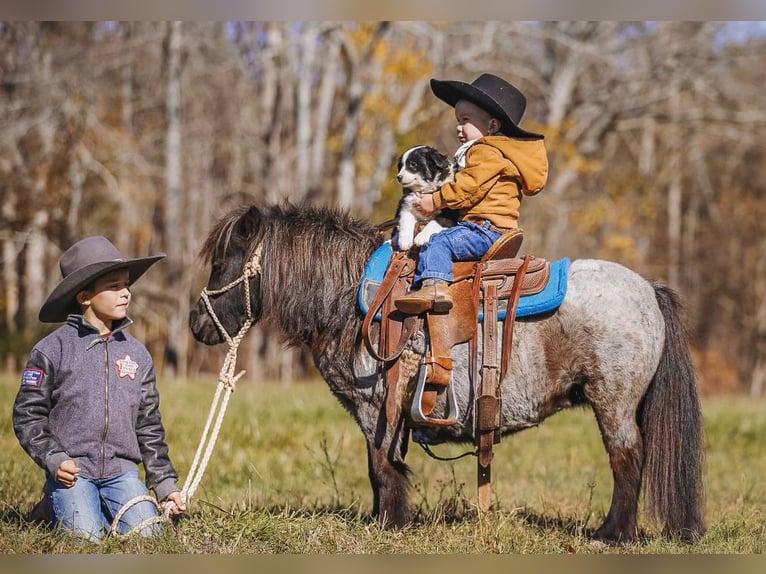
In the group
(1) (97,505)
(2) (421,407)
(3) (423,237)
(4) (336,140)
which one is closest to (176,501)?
(1) (97,505)

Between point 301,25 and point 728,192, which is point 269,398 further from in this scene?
point 728,192

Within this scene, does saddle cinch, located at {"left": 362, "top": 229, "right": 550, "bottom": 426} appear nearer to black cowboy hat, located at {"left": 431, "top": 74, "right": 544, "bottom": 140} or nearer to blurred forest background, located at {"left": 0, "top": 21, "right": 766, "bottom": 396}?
black cowboy hat, located at {"left": 431, "top": 74, "right": 544, "bottom": 140}

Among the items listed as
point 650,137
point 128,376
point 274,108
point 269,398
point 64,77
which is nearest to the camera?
point 128,376

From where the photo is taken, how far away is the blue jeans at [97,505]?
4543 millimetres

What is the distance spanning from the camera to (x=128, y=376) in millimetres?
4773

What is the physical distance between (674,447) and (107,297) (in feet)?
10.6

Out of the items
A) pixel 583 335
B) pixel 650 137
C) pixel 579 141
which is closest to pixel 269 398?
pixel 583 335

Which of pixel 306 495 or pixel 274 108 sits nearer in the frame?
pixel 306 495

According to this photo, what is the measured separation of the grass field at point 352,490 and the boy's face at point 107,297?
116cm

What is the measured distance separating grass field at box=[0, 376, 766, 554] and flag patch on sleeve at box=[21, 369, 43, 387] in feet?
2.46

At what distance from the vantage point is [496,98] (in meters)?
4.96

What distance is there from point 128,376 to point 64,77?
13140 mm

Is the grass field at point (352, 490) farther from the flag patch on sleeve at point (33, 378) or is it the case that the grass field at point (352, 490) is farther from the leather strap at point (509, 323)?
the leather strap at point (509, 323)

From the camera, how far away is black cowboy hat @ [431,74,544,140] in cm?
492
